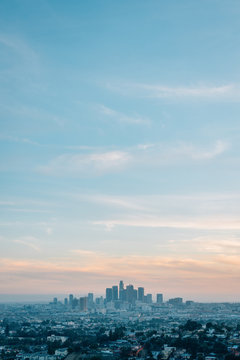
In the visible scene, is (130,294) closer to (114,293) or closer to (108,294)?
(114,293)

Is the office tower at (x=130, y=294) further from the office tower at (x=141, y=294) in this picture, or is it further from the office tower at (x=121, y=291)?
the office tower at (x=141, y=294)

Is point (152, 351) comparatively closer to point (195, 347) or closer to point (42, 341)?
point (195, 347)

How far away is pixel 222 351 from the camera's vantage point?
40219 mm

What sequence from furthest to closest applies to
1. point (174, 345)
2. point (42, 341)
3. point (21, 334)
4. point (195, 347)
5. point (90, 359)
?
point (21, 334), point (42, 341), point (174, 345), point (195, 347), point (90, 359)

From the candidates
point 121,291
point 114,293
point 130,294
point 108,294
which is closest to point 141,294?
point 130,294

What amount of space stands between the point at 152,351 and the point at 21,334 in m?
30.8

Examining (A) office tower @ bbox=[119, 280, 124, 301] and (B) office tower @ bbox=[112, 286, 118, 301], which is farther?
(B) office tower @ bbox=[112, 286, 118, 301]

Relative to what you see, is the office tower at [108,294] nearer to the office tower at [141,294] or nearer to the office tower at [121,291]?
the office tower at [121,291]

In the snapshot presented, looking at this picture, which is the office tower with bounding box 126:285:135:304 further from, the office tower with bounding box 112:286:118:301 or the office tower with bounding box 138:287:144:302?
Answer: the office tower with bounding box 112:286:118:301

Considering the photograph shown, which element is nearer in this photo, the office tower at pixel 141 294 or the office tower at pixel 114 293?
the office tower at pixel 114 293

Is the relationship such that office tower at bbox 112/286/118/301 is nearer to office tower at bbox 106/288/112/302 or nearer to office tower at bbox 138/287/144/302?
office tower at bbox 106/288/112/302

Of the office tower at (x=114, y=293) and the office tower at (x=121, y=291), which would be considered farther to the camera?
the office tower at (x=114, y=293)

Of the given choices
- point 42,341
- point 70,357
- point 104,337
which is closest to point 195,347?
point 70,357

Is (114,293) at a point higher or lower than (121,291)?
lower
